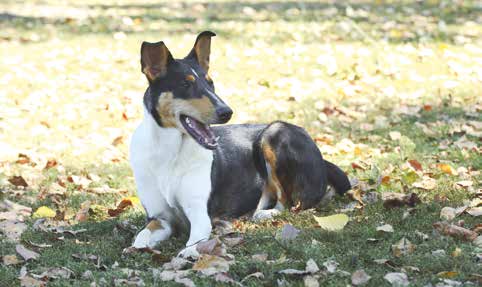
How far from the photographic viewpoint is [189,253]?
15.8ft

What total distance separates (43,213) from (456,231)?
9.69ft

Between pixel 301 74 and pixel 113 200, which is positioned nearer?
pixel 113 200

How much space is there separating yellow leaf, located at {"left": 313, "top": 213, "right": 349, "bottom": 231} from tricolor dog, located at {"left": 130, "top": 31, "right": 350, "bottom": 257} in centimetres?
59

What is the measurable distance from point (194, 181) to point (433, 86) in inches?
208

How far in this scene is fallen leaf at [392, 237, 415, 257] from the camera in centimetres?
458

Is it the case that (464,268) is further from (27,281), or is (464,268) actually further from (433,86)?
(433,86)

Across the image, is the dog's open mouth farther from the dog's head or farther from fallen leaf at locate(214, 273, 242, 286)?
fallen leaf at locate(214, 273, 242, 286)

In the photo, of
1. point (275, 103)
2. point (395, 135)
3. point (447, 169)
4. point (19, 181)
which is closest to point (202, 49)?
point (19, 181)

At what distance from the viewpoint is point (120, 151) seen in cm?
779

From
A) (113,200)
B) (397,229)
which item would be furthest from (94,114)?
(397,229)

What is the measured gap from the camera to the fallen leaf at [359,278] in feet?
13.5

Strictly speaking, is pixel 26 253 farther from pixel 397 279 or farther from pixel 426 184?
pixel 426 184

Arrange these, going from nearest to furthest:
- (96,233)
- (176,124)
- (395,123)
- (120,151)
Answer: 1. (176,124)
2. (96,233)
3. (120,151)
4. (395,123)

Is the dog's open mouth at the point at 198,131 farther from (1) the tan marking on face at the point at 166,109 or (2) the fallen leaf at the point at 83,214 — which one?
(2) the fallen leaf at the point at 83,214
